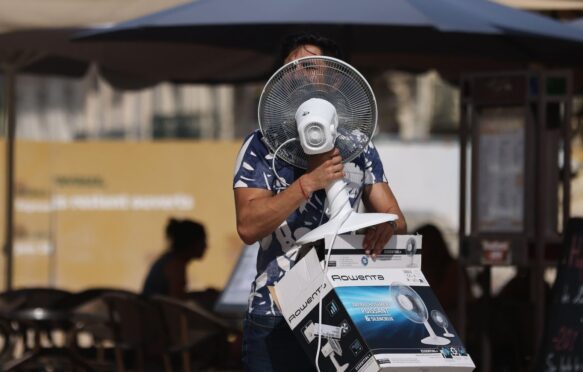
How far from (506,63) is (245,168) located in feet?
15.5

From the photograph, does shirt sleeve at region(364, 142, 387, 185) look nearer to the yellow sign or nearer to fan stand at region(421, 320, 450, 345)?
fan stand at region(421, 320, 450, 345)

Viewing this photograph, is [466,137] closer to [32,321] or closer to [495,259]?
[495,259]

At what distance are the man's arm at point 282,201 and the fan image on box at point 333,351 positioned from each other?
337 mm

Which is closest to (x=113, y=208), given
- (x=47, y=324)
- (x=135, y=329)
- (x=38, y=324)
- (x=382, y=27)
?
(x=47, y=324)

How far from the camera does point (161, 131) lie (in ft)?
87.2

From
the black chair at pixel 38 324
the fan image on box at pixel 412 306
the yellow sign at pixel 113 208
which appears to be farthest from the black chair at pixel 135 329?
the yellow sign at pixel 113 208

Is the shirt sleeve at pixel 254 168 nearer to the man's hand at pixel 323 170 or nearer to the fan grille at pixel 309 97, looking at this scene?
the fan grille at pixel 309 97

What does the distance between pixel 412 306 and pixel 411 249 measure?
0.19m

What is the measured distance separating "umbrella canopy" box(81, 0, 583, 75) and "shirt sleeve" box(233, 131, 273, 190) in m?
1.94

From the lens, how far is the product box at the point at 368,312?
2902 millimetres

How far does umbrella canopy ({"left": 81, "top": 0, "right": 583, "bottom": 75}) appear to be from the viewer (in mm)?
5219

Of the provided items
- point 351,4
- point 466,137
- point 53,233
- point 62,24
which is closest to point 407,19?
point 351,4

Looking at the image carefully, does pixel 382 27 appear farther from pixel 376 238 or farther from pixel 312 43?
pixel 376 238

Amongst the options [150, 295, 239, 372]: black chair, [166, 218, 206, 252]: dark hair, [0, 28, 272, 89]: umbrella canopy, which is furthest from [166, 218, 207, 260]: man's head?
[0, 28, 272, 89]: umbrella canopy
